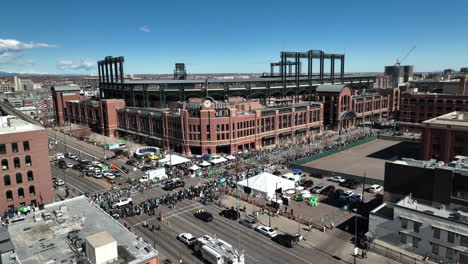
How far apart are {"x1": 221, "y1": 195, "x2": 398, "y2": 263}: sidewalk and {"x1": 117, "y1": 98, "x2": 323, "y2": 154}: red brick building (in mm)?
36822

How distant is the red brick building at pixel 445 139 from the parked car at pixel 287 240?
1703 inches

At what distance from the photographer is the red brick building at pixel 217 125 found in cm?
8381

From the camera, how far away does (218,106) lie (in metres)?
84.8

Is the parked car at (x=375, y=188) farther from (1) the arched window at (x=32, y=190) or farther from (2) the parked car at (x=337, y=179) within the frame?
(1) the arched window at (x=32, y=190)

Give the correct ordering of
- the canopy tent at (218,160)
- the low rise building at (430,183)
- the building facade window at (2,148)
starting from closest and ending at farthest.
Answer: the low rise building at (430,183) → the building facade window at (2,148) → the canopy tent at (218,160)

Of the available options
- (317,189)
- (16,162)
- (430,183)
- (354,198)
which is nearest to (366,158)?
(317,189)

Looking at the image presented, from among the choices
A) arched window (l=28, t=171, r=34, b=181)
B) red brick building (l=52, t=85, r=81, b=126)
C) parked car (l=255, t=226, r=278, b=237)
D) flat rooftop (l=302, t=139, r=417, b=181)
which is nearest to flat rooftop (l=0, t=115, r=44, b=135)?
arched window (l=28, t=171, r=34, b=181)

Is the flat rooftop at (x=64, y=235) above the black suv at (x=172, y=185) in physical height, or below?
above

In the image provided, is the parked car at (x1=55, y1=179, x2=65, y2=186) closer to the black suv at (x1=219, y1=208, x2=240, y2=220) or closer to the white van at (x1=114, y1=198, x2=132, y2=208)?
the white van at (x1=114, y1=198, x2=132, y2=208)

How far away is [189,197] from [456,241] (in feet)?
126

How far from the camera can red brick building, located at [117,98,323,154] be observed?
275 ft

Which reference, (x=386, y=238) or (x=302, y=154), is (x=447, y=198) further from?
(x=302, y=154)

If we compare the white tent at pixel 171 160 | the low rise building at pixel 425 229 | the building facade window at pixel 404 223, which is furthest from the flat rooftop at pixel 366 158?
the white tent at pixel 171 160

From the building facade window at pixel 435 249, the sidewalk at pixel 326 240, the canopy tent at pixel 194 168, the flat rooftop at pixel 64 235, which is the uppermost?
the flat rooftop at pixel 64 235
